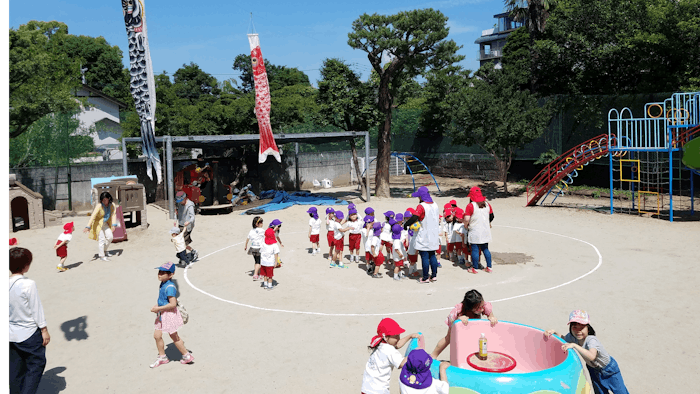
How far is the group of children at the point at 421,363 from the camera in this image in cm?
464

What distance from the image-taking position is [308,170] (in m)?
30.5

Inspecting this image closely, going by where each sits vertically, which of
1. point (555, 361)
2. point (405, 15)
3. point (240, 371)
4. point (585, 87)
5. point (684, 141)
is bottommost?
point (240, 371)

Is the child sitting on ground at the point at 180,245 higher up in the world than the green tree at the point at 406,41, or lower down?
lower down

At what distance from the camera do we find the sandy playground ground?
23.2ft

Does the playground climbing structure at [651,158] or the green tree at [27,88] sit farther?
the green tree at [27,88]

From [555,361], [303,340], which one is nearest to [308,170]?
[303,340]

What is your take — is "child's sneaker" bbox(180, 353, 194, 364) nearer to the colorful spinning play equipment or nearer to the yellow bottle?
the colorful spinning play equipment

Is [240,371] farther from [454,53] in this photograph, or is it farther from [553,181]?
[454,53]

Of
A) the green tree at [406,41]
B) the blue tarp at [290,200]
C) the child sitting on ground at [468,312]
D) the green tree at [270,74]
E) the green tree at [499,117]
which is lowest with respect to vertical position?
the child sitting on ground at [468,312]

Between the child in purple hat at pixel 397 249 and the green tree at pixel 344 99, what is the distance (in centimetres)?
1452

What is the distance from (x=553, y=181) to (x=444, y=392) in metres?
19.2

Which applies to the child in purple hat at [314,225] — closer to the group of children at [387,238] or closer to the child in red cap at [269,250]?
the group of children at [387,238]

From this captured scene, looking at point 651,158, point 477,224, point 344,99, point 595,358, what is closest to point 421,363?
point 595,358

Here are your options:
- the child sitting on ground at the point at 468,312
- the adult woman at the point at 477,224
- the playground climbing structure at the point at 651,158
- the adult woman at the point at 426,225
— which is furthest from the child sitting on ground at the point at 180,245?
the playground climbing structure at the point at 651,158
